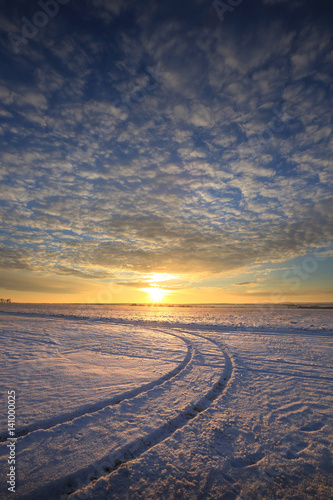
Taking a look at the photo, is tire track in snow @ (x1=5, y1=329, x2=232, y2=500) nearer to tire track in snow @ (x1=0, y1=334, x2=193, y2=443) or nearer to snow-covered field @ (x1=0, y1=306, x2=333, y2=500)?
snow-covered field @ (x1=0, y1=306, x2=333, y2=500)

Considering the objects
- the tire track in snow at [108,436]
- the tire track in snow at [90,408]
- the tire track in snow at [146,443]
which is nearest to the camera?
the tire track in snow at [108,436]

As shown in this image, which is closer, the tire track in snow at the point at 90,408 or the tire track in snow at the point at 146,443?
the tire track in snow at the point at 146,443

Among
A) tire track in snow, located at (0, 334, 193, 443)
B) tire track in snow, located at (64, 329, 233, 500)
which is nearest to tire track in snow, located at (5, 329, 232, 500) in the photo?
tire track in snow, located at (64, 329, 233, 500)

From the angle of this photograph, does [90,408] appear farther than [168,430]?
Yes

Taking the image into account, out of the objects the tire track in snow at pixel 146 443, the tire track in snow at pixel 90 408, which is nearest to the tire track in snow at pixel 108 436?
the tire track in snow at pixel 146 443

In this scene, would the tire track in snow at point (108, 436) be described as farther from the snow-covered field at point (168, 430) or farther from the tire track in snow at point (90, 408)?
the tire track in snow at point (90, 408)

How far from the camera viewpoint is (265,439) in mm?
4320

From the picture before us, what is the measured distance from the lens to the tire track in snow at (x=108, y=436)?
10.6ft

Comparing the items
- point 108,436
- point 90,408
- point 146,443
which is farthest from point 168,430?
point 90,408

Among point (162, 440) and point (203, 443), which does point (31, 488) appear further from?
point (203, 443)

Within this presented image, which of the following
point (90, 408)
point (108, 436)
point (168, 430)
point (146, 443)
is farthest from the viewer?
point (90, 408)

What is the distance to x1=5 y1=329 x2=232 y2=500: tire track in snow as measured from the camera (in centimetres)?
323

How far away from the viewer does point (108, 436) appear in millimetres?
4273

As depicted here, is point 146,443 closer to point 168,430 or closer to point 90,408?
point 168,430
